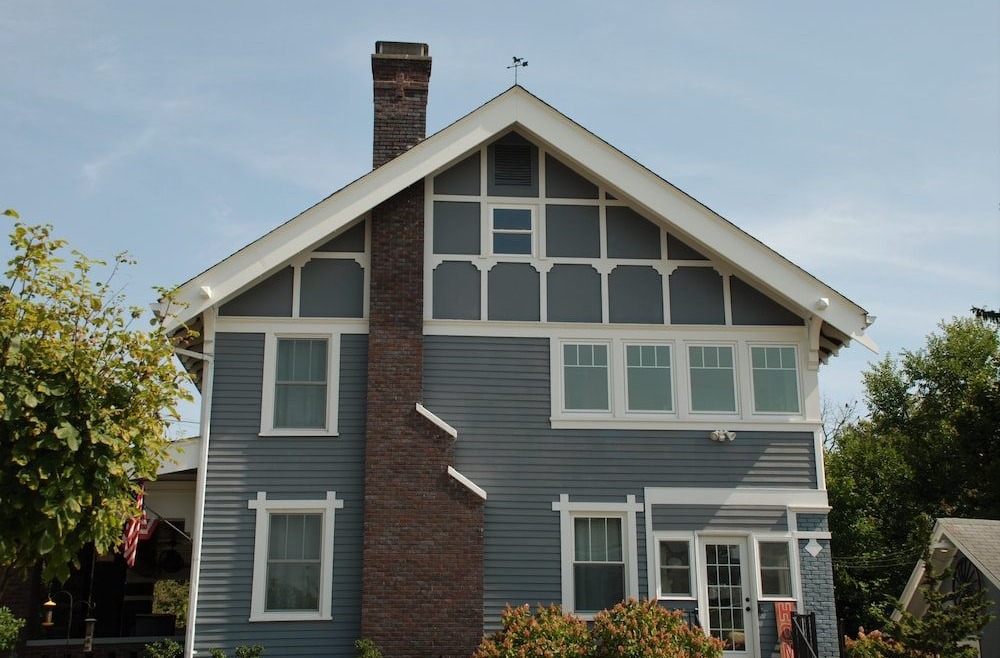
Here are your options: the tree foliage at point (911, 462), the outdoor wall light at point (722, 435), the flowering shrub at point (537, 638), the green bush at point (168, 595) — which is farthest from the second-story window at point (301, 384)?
the green bush at point (168, 595)

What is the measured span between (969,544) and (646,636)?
7.49 metres

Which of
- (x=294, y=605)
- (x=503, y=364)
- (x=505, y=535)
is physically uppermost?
(x=503, y=364)

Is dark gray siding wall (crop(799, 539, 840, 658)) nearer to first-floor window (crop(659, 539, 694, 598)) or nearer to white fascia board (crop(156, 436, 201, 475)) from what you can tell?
first-floor window (crop(659, 539, 694, 598))

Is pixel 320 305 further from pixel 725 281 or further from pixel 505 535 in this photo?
pixel 725 281

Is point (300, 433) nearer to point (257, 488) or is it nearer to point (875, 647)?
point (257, 488)

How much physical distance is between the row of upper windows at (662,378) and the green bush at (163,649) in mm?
6352

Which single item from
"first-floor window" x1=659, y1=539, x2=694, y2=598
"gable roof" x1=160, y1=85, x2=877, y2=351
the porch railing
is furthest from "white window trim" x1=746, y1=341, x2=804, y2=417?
the porch railing

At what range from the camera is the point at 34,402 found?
10.2 m

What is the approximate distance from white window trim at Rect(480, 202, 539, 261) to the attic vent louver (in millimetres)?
466

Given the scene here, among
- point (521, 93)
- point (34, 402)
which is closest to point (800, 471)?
point (521, 93)

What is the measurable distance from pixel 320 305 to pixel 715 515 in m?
6.55

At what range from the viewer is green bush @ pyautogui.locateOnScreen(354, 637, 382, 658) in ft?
45.3

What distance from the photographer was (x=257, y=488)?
1485cm

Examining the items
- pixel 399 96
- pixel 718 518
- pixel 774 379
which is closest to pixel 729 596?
pixel 718 518
